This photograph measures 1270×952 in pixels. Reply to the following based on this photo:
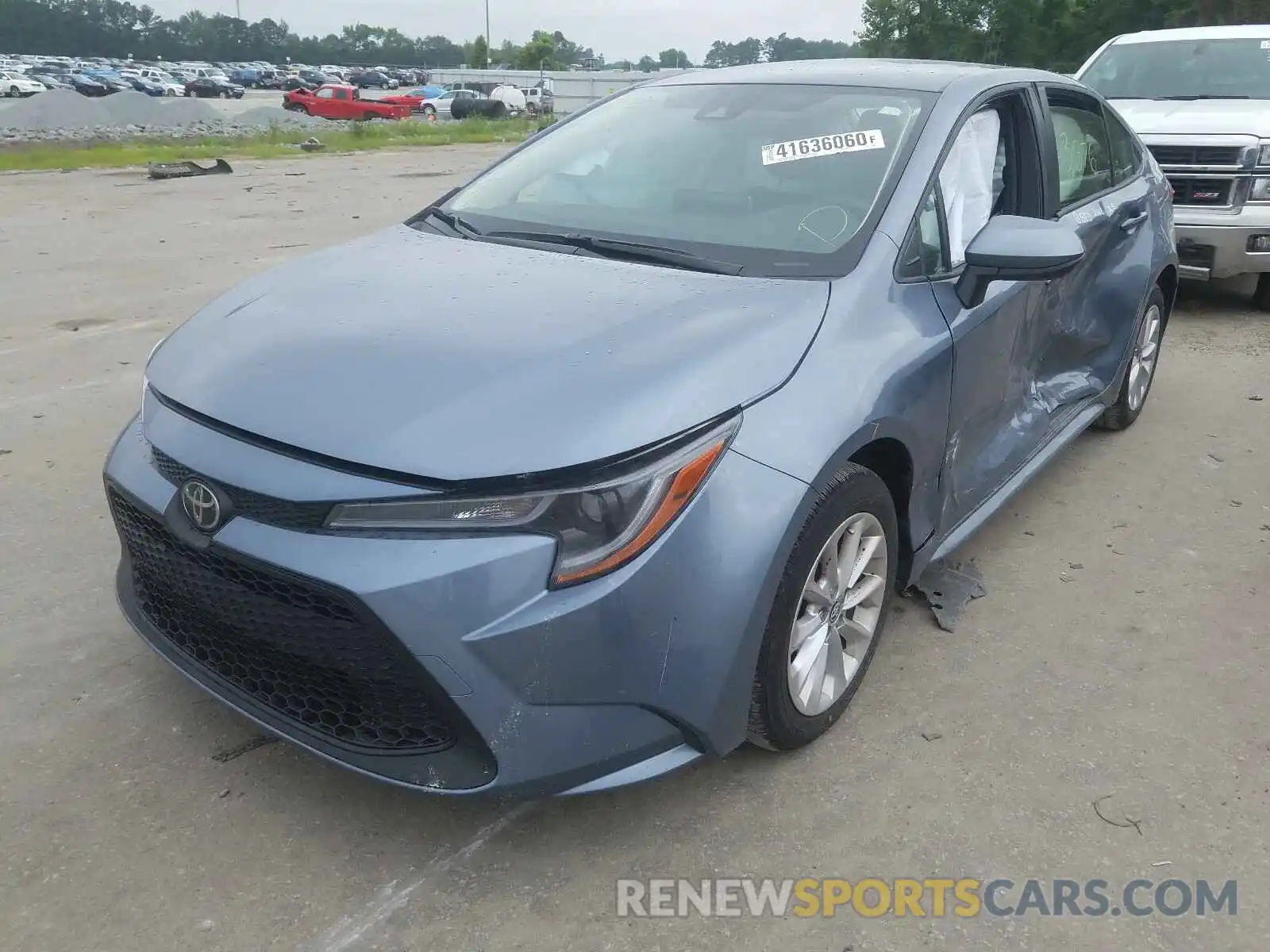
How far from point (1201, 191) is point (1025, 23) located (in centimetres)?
5533

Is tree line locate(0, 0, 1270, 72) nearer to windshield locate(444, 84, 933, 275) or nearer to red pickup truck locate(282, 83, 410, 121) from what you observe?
windshield locate(444, 84, 933, 275)

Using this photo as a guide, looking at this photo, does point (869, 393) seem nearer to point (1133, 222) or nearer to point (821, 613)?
point (821, 613)

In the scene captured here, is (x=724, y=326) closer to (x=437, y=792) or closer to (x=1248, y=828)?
(x=437, y=792)

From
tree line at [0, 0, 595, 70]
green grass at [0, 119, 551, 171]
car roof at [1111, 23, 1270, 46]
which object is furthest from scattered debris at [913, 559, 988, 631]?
tree line at [0, 0, 595, 70]

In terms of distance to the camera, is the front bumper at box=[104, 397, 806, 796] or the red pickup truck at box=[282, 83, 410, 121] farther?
the red pickup truck at box=[282, 83, 410, 121]

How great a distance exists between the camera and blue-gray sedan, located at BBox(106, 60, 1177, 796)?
205cm

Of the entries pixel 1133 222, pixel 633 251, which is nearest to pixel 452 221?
pixel 633 251

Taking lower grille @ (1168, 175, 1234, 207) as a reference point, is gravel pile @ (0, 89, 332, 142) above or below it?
above

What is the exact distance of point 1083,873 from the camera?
235cm

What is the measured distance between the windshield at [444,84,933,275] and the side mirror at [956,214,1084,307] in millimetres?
333

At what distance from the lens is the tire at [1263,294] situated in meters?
7.64

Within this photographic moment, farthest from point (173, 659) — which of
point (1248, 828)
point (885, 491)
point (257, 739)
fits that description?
point (1248, 828)

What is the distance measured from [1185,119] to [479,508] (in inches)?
279

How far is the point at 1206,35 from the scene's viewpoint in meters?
8.30
